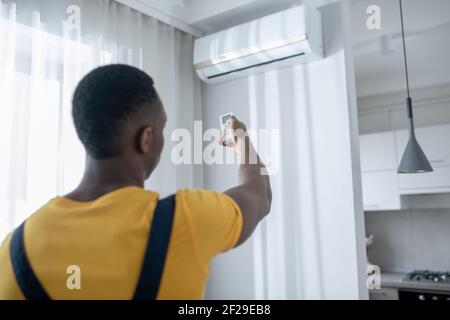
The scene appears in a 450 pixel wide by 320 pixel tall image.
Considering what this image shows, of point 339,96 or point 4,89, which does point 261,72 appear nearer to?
point 339,96

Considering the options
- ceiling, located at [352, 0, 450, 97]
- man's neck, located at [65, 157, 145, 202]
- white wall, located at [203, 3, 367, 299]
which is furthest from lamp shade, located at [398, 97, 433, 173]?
man's neck, located at [65, 157, 145, 202]

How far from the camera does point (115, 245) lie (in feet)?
2.11

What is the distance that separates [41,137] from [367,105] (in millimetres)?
3663

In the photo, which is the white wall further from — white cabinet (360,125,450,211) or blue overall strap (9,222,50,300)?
white cabinet (360,125,450,211)

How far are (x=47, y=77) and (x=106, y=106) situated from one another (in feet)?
4.04

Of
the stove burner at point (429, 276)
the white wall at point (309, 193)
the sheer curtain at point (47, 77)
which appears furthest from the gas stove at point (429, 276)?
the sheer curtain at point (47, 77)

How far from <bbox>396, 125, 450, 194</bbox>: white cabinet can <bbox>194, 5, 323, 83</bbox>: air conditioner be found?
6.86ft

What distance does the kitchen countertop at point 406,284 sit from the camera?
3364mm

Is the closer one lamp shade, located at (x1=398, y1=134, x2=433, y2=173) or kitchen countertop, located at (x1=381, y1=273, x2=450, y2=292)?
lamp shade, located at (x1=398, y1=134, x2=433, y2=173)

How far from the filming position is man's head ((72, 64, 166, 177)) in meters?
0.73

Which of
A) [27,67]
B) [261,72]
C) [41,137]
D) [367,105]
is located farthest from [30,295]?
[367,105]

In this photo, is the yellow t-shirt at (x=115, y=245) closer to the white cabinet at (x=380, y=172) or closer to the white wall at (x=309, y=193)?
the white wall at (x=309, y=193)

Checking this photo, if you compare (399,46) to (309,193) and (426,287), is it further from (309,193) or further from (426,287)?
(426,287)

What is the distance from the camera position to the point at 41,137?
1740mm
